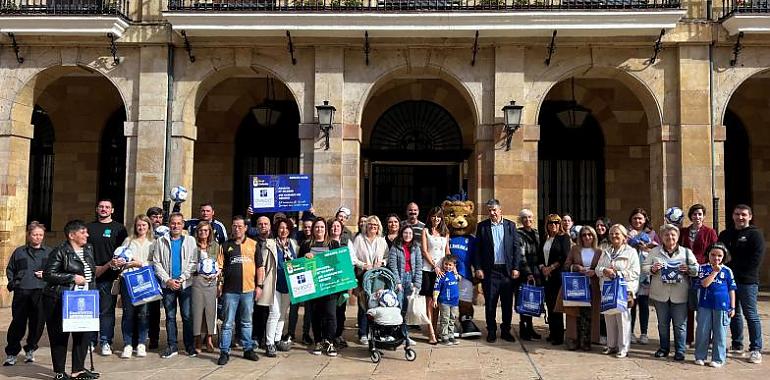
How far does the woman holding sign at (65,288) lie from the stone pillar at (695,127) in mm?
10419

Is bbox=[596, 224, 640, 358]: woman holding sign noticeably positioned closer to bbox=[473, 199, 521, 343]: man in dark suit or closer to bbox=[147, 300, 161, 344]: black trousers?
bbox=[473, 199, 521, 343]: man in dark suit

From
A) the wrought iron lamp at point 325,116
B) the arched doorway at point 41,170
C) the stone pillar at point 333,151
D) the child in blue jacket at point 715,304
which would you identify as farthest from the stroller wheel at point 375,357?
the arched doorway at point 41,170

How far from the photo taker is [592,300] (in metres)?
7.93

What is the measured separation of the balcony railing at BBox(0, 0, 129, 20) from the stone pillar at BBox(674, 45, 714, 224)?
1114cm

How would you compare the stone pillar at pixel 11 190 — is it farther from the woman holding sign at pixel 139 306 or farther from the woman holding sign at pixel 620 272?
the woman holding sign at pixel 620 272

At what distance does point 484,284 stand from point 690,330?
2.78 meters

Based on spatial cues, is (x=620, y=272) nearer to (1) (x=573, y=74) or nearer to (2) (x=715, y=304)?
(2) (x=715, y=304)

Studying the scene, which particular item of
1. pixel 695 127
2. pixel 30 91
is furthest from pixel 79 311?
pixel 695 127

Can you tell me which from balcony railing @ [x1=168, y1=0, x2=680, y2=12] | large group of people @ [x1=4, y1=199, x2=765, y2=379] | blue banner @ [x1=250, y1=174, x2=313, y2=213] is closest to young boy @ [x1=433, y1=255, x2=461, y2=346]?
large group of people @ [x1=4, y1=199, x2=765, y2=379]

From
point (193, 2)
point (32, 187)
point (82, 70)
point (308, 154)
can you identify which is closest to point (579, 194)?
point (308, 154)

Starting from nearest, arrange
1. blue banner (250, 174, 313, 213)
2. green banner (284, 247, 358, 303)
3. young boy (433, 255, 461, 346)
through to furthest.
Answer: green banner (284, 247, 358, 303), young boy (433, 255, 461, 346), blue banner (250, 174, 313, 213)

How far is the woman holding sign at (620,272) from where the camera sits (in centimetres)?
751

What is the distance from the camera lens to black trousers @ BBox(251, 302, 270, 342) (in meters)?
8.13

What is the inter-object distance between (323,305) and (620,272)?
367 centimetres
